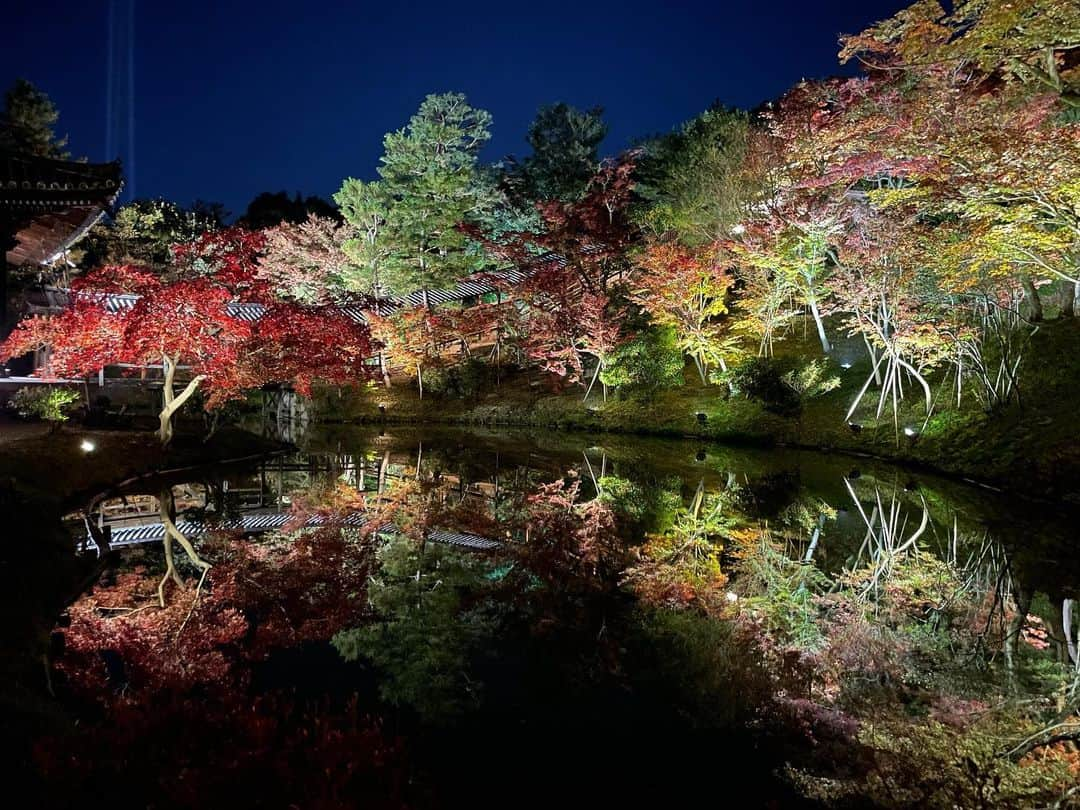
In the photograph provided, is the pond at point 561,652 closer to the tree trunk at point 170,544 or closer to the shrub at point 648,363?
the tree trunk at point 170,544

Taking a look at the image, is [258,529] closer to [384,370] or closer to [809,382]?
[809,382]

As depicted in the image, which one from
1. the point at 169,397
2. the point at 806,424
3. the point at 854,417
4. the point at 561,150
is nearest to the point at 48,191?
the point at 169,397

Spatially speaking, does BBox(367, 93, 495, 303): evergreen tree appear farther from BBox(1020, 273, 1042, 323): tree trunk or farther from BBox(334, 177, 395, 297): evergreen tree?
BBox(1020, 273, 1042, 323): tree trunk

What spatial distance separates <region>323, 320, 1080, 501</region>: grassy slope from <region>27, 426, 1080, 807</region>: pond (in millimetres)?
2113

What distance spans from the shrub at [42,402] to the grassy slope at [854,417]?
13.0 m

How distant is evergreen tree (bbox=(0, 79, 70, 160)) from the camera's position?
26562mm

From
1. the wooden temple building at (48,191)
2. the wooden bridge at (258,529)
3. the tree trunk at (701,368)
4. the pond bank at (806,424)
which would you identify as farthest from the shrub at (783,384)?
the wooden temple building at (48,191)

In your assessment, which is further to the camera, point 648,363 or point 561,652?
point 648,363

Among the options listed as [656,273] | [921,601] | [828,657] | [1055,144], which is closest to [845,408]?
[656,273]

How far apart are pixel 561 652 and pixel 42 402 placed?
47.6 ft

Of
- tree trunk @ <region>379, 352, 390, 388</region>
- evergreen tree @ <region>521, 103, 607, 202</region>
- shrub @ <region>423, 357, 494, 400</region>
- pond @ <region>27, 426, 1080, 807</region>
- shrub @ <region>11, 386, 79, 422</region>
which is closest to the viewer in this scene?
pond @ <region>27, 426, 1080, 807</region>

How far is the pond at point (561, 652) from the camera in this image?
11.2ft

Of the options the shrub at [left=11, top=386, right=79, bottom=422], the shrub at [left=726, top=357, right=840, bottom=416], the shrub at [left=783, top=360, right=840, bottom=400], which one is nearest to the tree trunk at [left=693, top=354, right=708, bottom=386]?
the shrub at [left=726, top=357, right=840, bottom=416]

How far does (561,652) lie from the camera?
496 cm
